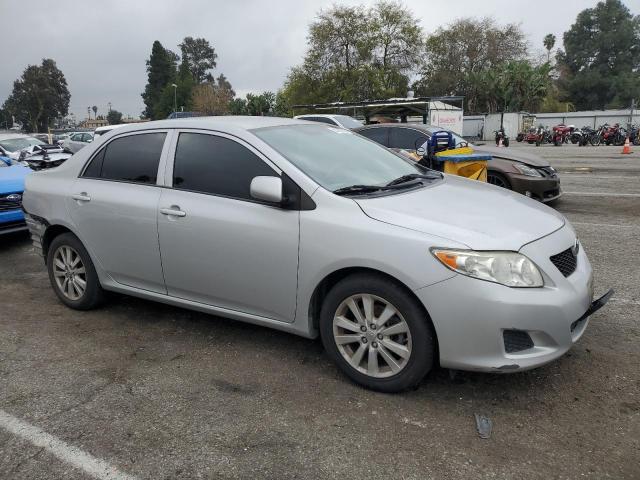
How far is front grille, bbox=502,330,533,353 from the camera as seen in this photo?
9.35 feet

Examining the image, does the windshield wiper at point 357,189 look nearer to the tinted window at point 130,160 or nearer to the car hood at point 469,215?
the car hood at point 469,215

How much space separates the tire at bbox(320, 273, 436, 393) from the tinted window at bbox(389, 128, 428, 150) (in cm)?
693

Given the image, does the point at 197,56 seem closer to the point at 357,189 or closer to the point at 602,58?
the point at 602,58

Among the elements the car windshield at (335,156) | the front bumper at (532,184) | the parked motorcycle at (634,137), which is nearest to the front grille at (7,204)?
the car windshield at (335,156)

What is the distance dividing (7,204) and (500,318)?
264 inches

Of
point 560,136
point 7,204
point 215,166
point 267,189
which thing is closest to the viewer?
point 267,189

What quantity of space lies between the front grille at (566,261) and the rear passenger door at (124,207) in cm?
268

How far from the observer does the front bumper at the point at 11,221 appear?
7.10 m

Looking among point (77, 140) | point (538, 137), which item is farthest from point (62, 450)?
point (538, 137)

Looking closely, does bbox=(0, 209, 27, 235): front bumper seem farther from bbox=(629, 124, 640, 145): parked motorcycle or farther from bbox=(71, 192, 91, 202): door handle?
bbox=(629, 124, 640, 145): parked motorcycle

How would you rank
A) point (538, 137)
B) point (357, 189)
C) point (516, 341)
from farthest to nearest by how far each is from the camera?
point (538, 137), point (357, 189), point (516, 341)

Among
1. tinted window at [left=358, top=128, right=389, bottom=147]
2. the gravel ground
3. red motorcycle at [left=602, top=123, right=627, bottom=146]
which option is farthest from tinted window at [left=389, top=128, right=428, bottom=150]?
red motorcycle at [left=602, top=123, right=627, bottom=146]

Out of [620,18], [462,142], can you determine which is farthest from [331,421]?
[620,18]

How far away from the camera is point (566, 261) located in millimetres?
3197
